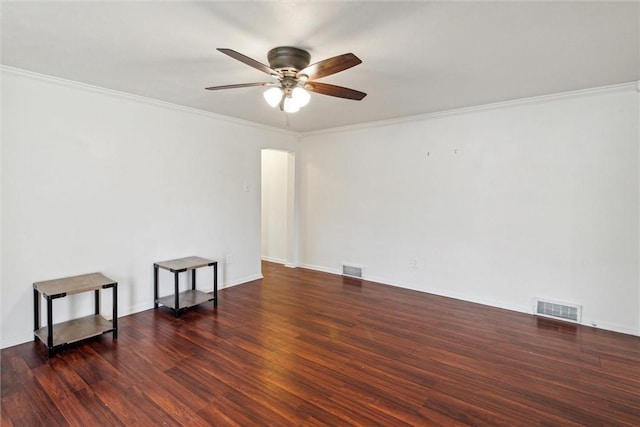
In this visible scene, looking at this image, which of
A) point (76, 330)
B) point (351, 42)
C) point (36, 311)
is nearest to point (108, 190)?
point (36, 311)

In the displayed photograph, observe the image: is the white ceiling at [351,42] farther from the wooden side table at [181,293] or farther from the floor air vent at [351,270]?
the floor air vent at [351,270]

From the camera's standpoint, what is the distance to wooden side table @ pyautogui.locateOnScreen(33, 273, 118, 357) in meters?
2.66

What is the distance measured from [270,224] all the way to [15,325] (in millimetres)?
4170

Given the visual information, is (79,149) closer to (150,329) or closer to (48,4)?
(48,4)

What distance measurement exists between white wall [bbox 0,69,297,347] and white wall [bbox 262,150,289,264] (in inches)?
59.7

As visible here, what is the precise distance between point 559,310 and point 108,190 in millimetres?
5182

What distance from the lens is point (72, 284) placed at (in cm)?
291

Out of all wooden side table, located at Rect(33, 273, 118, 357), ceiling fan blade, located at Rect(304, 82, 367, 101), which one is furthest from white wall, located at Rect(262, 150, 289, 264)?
ceiling fan blade, located at Rect(304, 82, 367, 101)

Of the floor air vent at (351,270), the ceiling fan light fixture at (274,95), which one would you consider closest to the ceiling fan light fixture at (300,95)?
the ceiling fan light fixture at (274,95)

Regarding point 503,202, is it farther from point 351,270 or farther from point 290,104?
point 290,104

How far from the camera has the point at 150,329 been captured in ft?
10.6

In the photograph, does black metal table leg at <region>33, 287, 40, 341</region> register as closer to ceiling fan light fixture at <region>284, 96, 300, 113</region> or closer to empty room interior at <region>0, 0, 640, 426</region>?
empty room interior at <region>0, 0, 640, 426</region>

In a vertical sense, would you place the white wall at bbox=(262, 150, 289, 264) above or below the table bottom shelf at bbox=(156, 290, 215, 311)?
above

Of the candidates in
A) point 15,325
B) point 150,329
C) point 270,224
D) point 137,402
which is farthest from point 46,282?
point 270,224
